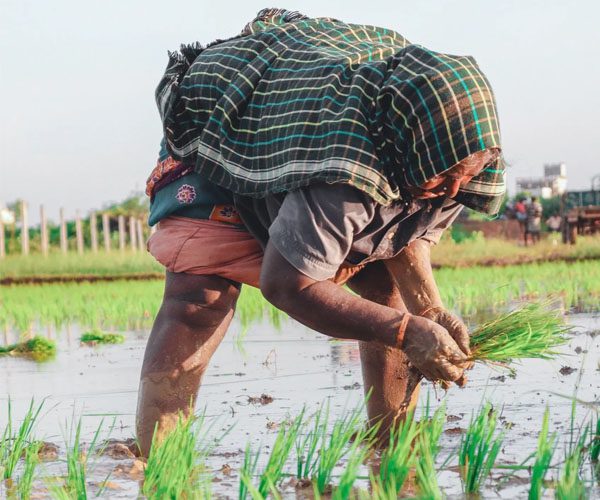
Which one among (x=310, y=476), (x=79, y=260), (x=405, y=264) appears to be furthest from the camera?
(x=79, y=260)

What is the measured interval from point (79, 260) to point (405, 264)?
13.5 metres

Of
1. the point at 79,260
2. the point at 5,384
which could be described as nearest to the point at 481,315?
the point at 5,384

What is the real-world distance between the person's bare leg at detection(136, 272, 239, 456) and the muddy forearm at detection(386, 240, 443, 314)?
0.52m

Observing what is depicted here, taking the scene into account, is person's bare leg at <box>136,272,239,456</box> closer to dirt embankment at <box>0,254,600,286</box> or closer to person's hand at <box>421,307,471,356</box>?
person's hand at <box>421,307,471,356</box>

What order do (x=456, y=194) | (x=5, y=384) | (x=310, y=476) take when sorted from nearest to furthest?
1. (x=310, y=476)
2. (x=456, y=194)
3. (x=5, y=384)

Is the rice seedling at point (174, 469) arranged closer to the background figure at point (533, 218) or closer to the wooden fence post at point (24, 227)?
the wooden fence post at point (24, 227)

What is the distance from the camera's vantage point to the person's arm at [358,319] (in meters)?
2.55

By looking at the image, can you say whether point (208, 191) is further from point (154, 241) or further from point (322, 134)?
point (322, 134)

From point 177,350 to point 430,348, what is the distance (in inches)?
31.2

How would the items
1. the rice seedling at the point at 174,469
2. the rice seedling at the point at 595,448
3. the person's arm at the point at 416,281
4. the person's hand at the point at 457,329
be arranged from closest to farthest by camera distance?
the rice seedling at the point at 174,469 < the rice seedling at the point at 595,448 < the person's hand at the point at 457,329 < the person's arm at the point at 416,281

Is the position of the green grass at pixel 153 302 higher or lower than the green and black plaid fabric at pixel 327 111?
lower

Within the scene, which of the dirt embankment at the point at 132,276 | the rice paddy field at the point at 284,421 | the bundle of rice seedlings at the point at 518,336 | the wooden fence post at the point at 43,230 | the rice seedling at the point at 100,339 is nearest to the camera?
the rice paddy field at the point at 284,421

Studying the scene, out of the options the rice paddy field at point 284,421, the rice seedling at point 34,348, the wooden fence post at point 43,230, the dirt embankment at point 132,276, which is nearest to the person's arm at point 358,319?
the rice paddy field at point 284,421

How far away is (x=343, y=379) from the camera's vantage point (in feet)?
14.5
